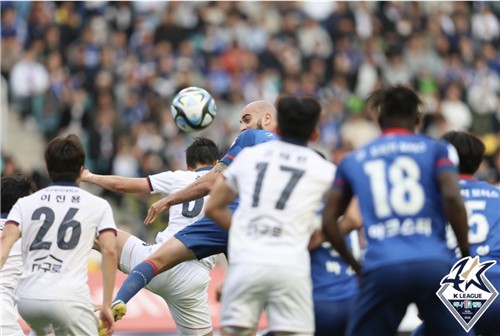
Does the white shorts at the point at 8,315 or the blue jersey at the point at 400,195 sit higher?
the blue jersey at the point at 400,195

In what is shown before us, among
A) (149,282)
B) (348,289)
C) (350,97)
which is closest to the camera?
(348,289)

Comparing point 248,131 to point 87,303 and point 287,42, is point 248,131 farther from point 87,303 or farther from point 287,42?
point 287,42

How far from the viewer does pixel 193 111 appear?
11.5 m

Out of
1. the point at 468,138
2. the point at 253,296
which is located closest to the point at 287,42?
the point at 468,138

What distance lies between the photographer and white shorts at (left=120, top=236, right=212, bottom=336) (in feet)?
35.9

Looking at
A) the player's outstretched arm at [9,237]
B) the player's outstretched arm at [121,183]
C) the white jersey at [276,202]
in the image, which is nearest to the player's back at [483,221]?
the white jersey at [276,202]

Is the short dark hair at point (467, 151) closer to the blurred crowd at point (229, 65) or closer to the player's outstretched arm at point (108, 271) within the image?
the player's outstretched arm at point (108, 271)

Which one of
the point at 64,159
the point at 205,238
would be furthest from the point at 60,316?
the point at 205,238

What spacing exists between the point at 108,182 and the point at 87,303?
7.99 feet

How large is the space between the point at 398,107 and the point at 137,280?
342cm

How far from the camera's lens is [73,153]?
870cm

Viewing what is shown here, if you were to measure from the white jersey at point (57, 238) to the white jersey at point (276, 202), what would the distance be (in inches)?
52.3

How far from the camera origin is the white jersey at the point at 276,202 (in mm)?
7684

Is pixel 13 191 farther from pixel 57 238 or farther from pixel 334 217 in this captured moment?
pixel 334 217
